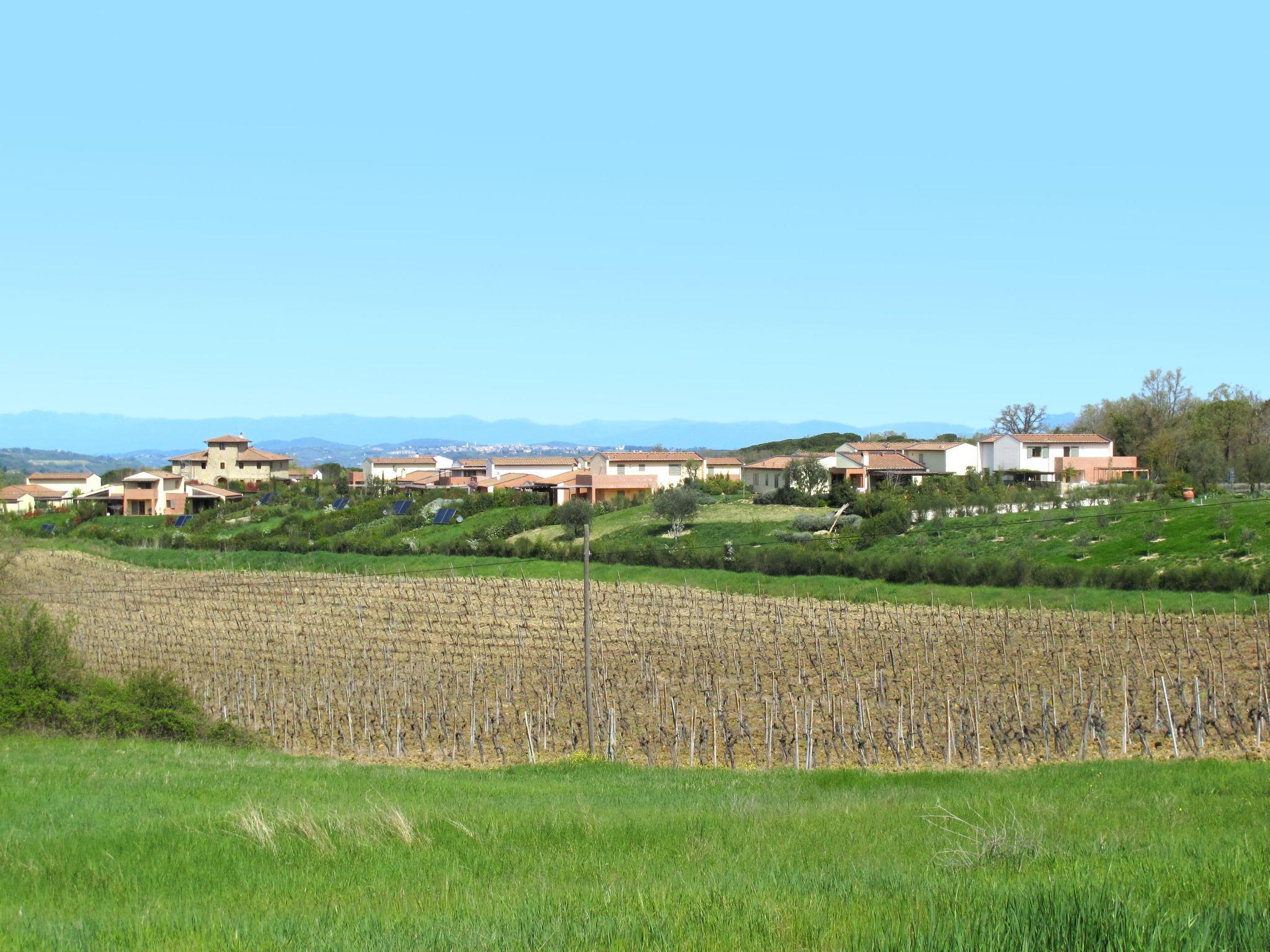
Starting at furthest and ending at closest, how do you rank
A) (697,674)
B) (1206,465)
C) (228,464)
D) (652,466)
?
(228,464) < (652,466) < (1206,465) < (697,674)

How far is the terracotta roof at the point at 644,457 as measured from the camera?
89.6 metres

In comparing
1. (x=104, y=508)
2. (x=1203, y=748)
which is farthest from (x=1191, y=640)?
(x=104, y=508)

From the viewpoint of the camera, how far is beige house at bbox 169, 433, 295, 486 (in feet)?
341

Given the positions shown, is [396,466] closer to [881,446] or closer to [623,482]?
[623,482]

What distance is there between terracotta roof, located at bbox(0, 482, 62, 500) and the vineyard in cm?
6502

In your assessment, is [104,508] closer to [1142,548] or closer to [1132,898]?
[1142,548]

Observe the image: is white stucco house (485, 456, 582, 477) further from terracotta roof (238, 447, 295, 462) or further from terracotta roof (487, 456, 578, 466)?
terracotta roof (238, 447, 295, 462)

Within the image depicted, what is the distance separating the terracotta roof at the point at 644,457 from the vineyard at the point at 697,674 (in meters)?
40.6

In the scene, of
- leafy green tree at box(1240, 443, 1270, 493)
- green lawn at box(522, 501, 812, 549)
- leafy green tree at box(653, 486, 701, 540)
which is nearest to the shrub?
green lawn at box(522, 501, 812, 549)

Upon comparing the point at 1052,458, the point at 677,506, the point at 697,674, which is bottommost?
the point at 697,674

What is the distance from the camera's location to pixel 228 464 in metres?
105

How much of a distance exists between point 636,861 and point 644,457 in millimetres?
81830

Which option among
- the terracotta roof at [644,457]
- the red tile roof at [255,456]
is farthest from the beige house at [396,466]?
the terracotta roof at [644,457]

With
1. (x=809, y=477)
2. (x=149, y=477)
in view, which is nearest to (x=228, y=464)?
(x=149, y=477)
